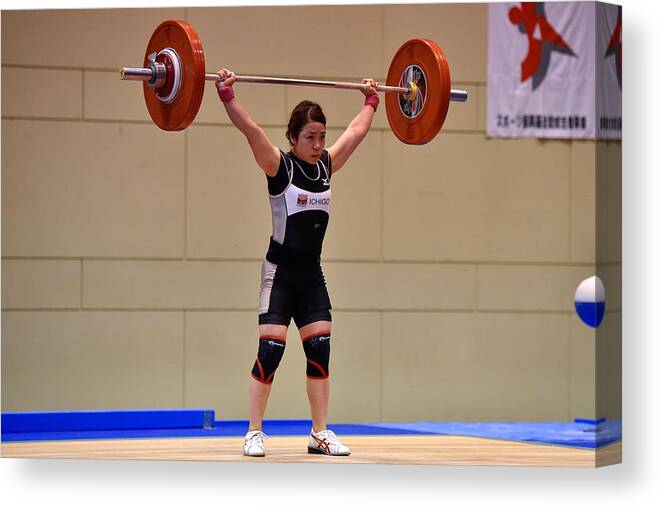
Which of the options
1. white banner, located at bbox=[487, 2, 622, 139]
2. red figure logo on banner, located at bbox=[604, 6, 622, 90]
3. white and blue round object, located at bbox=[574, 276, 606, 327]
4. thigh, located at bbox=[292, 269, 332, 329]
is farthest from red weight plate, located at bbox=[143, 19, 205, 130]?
white banner, located at bbox=[487, 2, 622, 139]

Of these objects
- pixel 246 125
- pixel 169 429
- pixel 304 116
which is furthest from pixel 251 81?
pixel 169 429

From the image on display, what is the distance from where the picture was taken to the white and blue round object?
5102 mm

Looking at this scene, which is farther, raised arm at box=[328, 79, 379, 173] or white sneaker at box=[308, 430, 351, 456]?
raised arm at box=[328, 79, 379, 173]

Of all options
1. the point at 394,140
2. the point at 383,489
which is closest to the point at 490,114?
the point at 394,140

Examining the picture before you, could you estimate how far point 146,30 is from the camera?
19.3ft

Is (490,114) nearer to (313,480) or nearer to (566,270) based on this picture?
(566,270)

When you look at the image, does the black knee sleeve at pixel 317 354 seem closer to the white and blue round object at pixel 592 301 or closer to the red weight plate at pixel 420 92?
the red weight plate at pixel 420 92

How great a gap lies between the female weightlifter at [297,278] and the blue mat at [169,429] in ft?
1.90

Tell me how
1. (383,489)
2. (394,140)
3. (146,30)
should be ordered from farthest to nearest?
(394,140) → (146,30) → (383,489)

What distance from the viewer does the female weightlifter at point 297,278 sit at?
16.2 feet

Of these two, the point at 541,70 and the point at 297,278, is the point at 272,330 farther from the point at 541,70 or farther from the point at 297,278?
the point at 541,70

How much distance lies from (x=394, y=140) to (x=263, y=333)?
177 centimetres

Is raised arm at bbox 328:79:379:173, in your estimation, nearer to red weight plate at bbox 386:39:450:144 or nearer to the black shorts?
red weight plate at bbox 386:39:450:144

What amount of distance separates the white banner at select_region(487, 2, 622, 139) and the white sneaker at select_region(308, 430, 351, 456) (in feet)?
7.03
